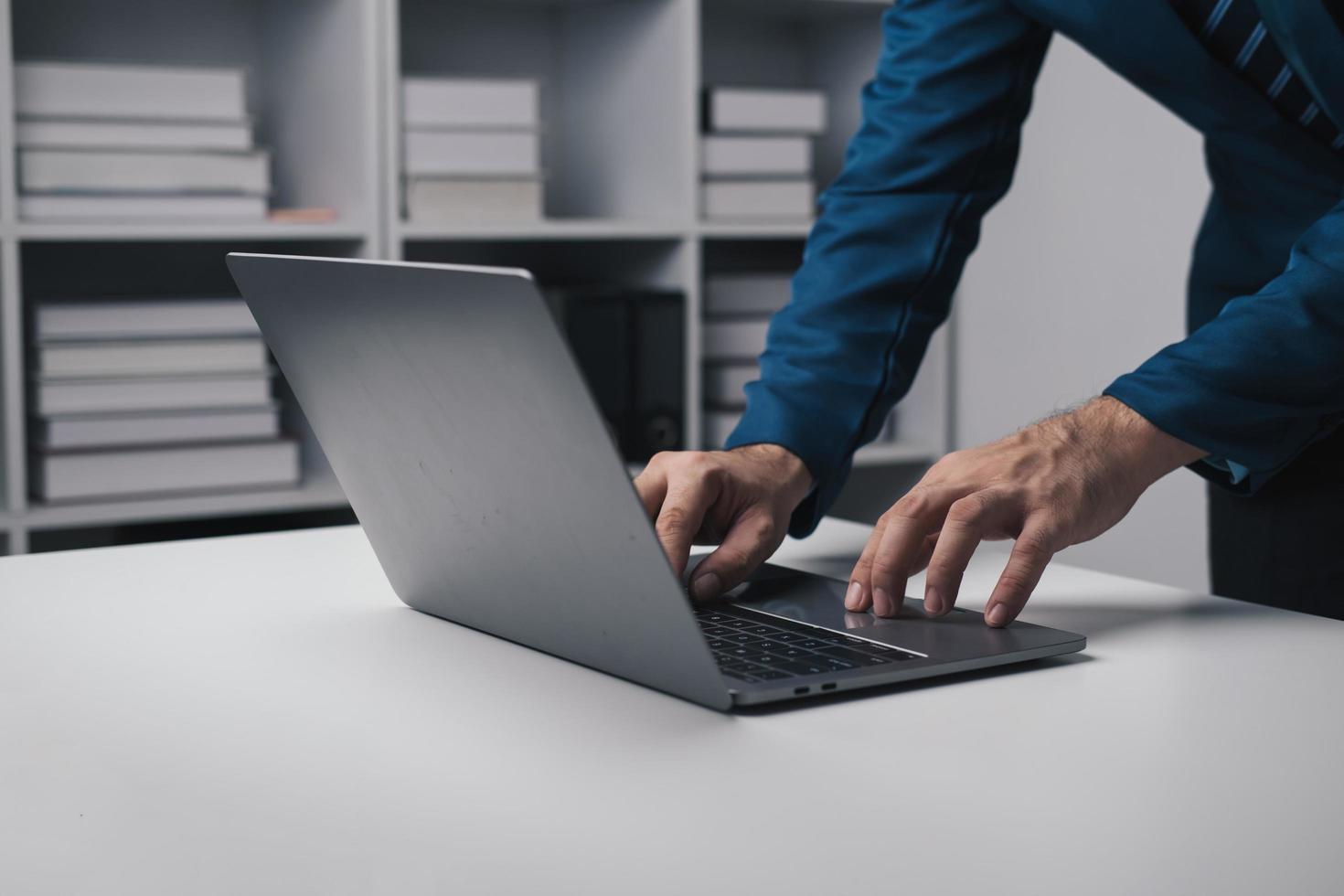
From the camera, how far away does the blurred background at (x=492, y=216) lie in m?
2.14

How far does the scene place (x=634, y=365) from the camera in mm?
2414

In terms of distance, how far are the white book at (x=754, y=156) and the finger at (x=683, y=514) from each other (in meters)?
1.71

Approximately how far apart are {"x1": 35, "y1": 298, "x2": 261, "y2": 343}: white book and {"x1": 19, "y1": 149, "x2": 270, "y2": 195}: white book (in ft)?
0.54

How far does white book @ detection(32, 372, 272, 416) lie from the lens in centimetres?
211

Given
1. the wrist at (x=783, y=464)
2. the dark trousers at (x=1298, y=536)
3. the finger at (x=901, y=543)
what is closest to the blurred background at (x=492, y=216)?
the dark trousers at (x=1298, y=536)

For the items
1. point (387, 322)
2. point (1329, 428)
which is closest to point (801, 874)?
point (387, 322)

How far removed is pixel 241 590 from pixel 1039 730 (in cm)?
51

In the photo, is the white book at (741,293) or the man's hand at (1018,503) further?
the white book at (741,293)

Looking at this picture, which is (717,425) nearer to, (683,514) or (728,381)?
(728,381)

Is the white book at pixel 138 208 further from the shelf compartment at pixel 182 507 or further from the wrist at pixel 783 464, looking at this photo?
the wrist at pixel 783 464

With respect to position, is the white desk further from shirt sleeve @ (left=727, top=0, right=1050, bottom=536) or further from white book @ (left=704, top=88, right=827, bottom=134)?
white book @ (left=704, top=88, right=827, bottom=134)

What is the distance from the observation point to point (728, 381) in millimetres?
2598

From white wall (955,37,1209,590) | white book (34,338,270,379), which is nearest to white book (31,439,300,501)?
white book (34,338,270,379)

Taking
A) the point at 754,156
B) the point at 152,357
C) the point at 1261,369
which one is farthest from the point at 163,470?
the point at 1261,369
